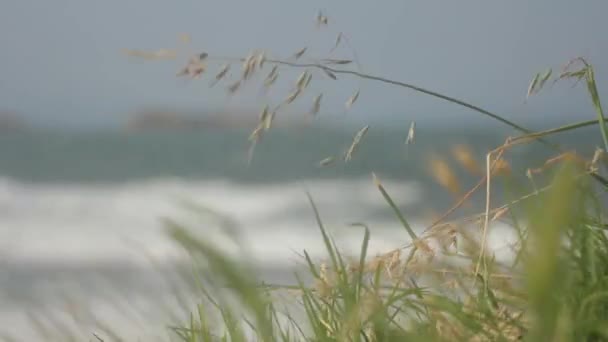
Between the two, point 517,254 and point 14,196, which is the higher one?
point 14,196

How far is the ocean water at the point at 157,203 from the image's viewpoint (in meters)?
1.04

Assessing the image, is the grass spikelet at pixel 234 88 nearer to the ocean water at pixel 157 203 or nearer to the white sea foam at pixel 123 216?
the ocean water at pixel 157 203

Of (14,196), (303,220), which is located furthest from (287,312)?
(14,196)

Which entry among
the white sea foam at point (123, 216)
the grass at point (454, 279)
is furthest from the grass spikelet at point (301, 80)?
the white sea foam at point (123, 216)

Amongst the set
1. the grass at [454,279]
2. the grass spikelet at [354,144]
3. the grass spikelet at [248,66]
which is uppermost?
the grass spikelet at [248,66]

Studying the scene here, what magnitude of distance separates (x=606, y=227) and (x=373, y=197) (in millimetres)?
18173

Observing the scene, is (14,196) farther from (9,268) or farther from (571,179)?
(571,179)

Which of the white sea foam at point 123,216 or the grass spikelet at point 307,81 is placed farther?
the white sea foam at point 123,216

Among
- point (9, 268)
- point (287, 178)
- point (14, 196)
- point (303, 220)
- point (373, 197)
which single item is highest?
point (287, 178)

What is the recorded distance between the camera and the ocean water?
3.43ft

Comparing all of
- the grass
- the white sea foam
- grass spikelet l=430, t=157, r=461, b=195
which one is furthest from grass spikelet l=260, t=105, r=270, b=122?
the white sea foam

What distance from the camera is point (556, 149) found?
102cm

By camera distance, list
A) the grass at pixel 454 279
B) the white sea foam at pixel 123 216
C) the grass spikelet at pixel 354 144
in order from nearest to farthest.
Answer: the grass at pixel 454 279 → the grass spikelet at pixel 354 144 → the white sea foam at pixel 123 216

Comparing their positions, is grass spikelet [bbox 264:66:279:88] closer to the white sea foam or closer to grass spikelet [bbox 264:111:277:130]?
grass spikelet [bbox 264:111:277:130]
